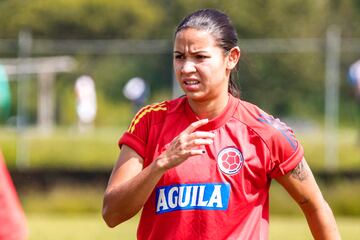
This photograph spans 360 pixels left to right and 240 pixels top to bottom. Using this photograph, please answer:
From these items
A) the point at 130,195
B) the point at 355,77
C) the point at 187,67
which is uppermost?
the point at 187,67

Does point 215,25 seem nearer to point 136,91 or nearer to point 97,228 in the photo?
point 97,228

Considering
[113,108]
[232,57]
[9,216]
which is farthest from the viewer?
[113,108]

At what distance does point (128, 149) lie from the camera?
4801 millimetres

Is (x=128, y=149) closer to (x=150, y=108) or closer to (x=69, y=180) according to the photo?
(x=150, y=108)

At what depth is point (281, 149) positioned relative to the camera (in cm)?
485

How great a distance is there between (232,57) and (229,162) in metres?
0.43

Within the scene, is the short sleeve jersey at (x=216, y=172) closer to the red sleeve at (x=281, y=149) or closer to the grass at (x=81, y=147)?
the red sleeve at (x=281, y=149)

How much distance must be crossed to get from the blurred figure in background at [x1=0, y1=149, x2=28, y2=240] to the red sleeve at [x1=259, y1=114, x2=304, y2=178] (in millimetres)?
1276

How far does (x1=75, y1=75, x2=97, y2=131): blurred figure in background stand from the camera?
21078 millimetres

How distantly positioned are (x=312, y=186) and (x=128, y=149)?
0.78m

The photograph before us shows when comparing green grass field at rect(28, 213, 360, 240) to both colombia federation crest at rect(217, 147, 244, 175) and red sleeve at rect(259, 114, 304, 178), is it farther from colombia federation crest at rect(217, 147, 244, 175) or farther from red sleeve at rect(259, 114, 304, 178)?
colombia federation crest at rect(217, 147, 244, 175)

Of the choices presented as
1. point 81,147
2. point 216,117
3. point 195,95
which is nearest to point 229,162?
point 216,117

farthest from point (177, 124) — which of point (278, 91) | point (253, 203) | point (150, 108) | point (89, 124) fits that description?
point (89, 124)

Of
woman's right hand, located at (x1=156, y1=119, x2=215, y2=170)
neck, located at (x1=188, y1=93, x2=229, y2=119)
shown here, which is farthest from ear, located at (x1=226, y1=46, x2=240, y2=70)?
woman's right hand, located at (x1=156, y1=119, x2=215, y2=170)
